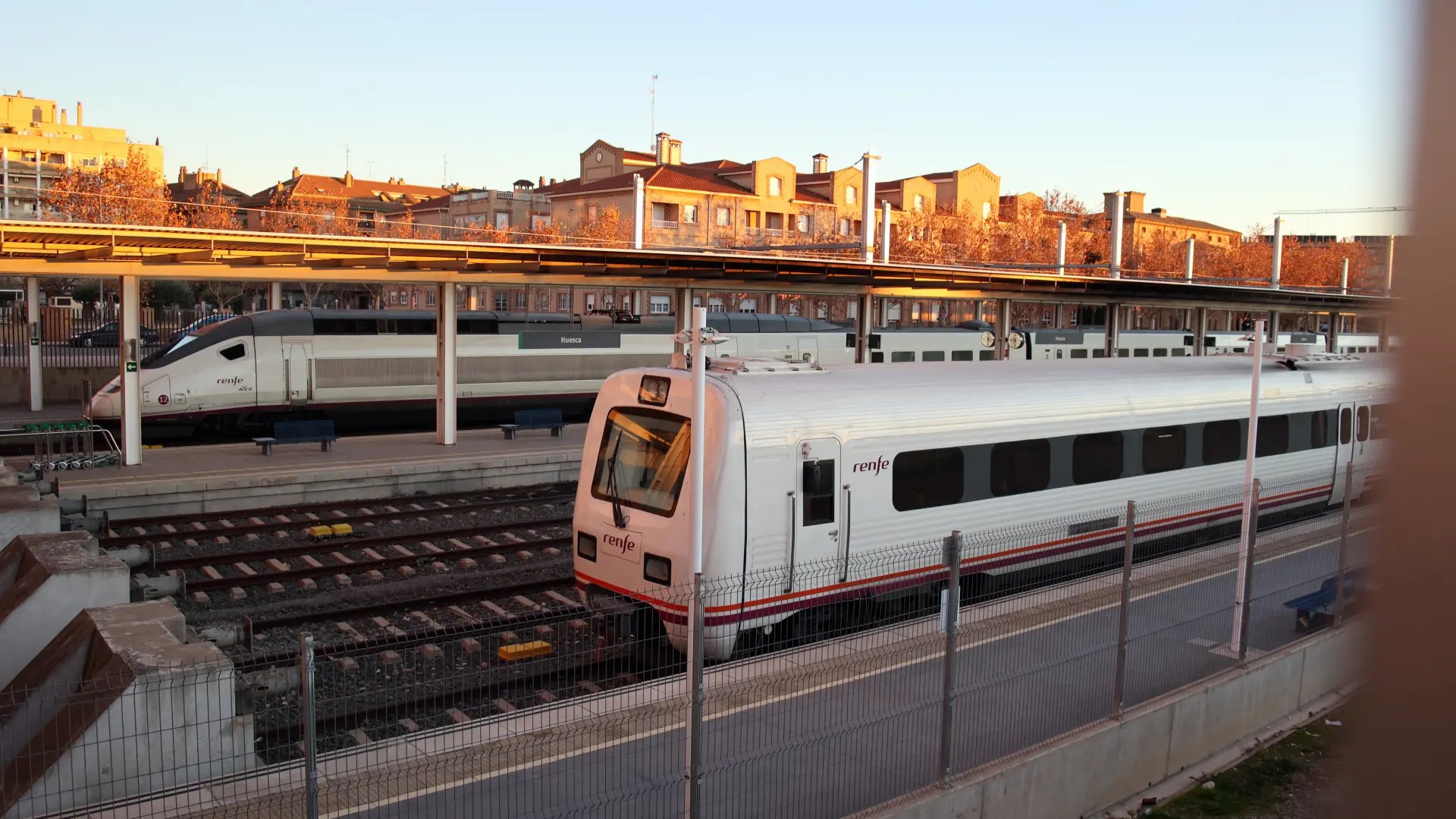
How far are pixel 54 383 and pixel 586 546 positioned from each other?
29.5 metres

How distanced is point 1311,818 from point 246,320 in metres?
23.3

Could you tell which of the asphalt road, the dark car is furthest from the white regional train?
the dark car

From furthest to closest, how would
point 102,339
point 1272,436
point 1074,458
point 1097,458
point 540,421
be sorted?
point 102,339, point 540,421, point 1272,436, point 1097,458, point 1074,458

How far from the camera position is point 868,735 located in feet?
25.1

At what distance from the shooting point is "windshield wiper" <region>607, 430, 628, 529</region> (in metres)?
10.6

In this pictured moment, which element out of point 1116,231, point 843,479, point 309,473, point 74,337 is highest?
point 1116,231

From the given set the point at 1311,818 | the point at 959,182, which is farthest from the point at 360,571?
the point at 959,182

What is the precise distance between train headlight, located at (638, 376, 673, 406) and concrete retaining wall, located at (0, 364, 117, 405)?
90.9 ft

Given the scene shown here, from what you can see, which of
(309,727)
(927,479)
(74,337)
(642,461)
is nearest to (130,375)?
(642,461)

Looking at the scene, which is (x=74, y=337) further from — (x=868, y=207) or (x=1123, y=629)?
(x=1123, y=629)

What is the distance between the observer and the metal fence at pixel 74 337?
121 feet

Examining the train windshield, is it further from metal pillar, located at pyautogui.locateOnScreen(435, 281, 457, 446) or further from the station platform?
metal pillar, located at pyautogui.locateOnScreen(435, 281, 457, 446)

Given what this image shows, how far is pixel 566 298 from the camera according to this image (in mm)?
72125

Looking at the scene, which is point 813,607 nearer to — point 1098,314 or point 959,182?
point 1098,314
